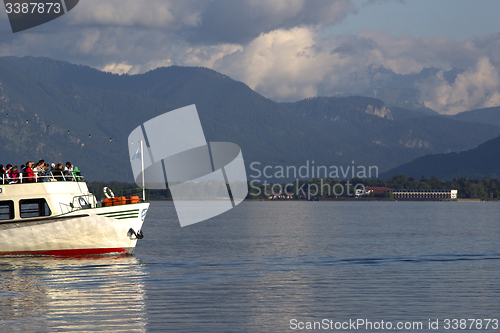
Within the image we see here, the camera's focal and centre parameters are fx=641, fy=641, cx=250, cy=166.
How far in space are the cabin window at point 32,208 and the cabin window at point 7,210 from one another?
625 millimetres

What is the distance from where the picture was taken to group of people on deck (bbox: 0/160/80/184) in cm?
4393

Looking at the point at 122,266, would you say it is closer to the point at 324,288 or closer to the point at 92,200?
the point at 92,200

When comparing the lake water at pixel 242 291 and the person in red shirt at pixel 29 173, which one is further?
the person in red shirt at pixel 29 173

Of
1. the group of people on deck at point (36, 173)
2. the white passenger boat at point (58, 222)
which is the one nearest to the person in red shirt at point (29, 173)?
the group of people on deck at point (36, 173)

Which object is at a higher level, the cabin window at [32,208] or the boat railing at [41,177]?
the boat railing at [41,177]

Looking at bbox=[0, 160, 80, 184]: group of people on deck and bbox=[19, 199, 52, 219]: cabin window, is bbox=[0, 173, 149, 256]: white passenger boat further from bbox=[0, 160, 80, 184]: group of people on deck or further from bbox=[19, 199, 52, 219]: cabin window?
bbox=[0, 160, 80, 184]: group of people on deck

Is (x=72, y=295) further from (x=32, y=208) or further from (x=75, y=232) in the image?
(x=32, y=208)

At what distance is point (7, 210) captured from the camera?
44406 mm

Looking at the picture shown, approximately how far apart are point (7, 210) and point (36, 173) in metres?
3.31

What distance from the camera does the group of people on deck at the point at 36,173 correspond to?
144ft

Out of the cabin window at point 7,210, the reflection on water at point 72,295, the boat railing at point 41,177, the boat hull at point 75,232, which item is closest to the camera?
the reflection on water at point 72,295

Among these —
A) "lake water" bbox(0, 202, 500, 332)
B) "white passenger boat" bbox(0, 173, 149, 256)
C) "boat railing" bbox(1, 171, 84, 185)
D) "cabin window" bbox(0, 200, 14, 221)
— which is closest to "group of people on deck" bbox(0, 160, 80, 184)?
"boat railing" bbox(1, 171, 84, 185)

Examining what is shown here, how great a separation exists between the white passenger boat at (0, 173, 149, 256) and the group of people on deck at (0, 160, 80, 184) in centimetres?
33

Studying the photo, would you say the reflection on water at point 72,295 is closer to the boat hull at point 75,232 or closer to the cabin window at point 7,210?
the boat hull at point 75,232
